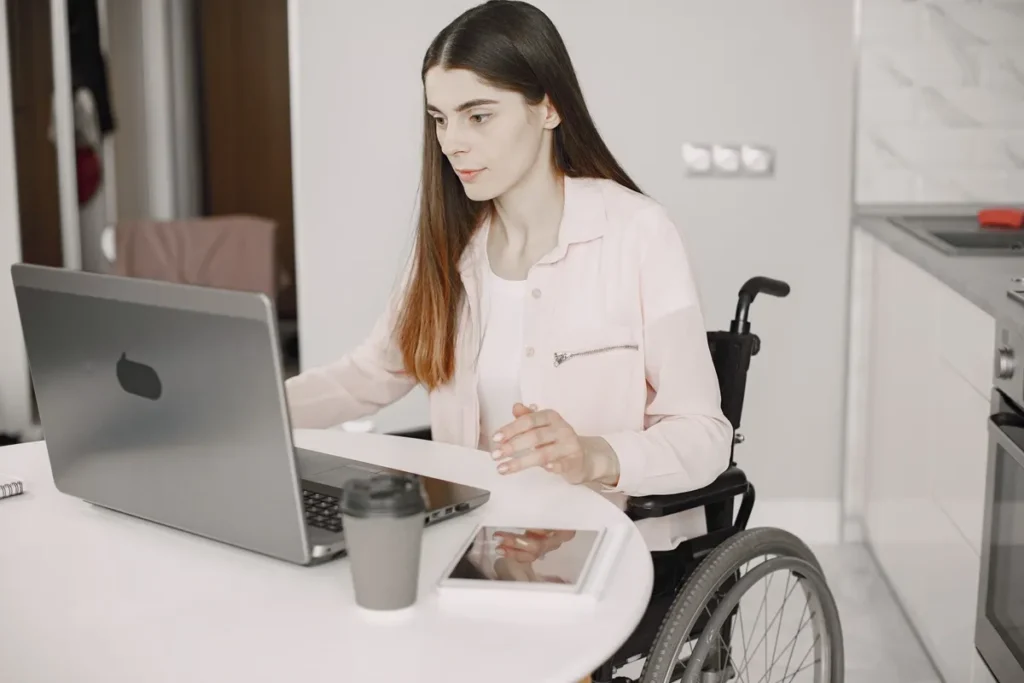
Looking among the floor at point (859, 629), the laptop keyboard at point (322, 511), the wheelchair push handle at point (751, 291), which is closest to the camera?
the laptop keyboard at point (322, 511)

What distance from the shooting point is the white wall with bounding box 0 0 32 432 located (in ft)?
12.5

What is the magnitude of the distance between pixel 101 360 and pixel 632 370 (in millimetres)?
857

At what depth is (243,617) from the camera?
116 centimetres

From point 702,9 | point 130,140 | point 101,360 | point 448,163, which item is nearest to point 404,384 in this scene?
point 448,163

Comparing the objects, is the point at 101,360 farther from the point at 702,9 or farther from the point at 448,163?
the point at 702,9

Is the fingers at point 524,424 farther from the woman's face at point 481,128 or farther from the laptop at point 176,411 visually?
the woman's face at point 481,128

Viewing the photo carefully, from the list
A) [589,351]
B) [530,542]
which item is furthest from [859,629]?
[530,542]

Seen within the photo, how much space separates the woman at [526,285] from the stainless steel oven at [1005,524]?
22.0 inches

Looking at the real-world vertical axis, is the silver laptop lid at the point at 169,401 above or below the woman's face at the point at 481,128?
below

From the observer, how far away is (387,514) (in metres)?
1.09

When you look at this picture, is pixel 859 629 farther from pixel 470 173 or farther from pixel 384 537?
pixel 384 537

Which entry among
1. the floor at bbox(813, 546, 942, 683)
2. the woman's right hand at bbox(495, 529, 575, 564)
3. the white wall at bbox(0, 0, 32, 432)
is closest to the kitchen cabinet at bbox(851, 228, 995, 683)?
the floor at bbox(813, 546, 942, 683)

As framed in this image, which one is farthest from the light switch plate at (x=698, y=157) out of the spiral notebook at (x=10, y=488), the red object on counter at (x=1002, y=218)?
the spiral notebook at (x=10, y=488)

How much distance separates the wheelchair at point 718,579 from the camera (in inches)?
57.4
